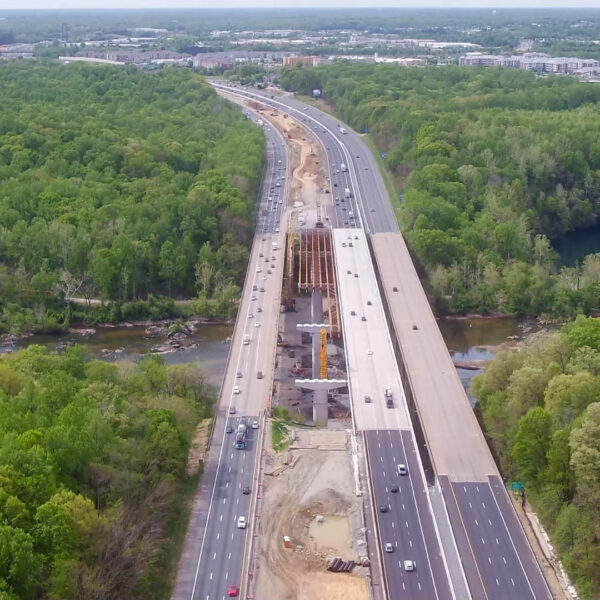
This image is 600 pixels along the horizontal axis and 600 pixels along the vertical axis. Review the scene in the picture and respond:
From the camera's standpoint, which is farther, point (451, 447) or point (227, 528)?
point (451, 447)

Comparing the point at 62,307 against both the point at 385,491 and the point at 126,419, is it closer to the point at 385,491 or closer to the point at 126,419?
the point at 126,419

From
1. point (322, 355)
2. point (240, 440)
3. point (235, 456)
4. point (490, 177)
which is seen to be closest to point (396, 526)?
point (235, 456)

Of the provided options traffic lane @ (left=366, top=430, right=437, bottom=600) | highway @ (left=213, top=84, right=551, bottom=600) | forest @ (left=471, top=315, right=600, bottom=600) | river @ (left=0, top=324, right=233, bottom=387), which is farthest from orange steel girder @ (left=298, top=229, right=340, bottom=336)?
traffic lane @ (left=366, top=430, right=437, bottom=600)

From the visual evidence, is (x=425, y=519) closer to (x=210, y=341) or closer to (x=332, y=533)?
(x=332, y=533)

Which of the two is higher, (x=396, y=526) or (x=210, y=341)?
(x=396, y=526)

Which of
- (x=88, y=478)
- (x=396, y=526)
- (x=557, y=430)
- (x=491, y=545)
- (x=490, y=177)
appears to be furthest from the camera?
(x=490, y=177)

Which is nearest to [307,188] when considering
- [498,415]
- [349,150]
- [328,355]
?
[349,150]

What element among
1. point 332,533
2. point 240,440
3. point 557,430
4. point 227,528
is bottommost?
point 332,533
